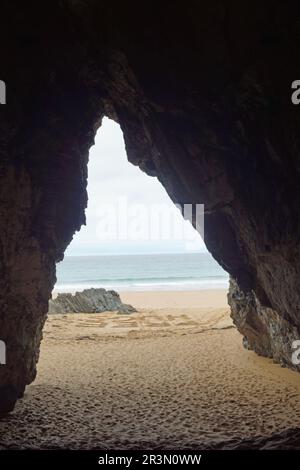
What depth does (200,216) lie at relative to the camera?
9.60 m

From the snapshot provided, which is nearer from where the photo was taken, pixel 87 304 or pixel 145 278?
pixel 87 304

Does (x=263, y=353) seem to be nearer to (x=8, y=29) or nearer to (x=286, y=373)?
(x=286, y=373)

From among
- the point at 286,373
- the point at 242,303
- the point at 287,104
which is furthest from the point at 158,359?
the point at 287,104

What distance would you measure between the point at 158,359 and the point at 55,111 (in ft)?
28.6

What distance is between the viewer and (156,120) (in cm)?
834

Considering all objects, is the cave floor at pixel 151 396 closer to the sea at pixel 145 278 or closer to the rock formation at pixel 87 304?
the rock formation at pixel 87 304

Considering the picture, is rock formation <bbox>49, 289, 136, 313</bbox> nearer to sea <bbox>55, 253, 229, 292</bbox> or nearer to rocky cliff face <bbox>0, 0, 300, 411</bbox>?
rocky cliff face <bbox>0, 0, 300, 411</bbox>

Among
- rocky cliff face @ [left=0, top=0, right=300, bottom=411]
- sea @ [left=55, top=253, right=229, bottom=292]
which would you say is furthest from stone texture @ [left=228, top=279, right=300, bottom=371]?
sea @ [left=55, top=253, right=229, bottom=292]

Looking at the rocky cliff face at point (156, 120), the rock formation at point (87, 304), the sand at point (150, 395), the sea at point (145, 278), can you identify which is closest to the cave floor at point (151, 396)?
the sand at point (150, 395)

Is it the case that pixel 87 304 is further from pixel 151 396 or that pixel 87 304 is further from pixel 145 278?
pixel 145 278

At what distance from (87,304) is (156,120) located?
18220 mm

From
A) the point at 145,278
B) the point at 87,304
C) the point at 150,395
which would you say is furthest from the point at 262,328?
the point at 145,278

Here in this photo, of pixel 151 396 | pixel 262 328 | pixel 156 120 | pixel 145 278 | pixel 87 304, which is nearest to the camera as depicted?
pixel 156 120

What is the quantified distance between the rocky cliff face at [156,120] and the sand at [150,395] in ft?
4.01
